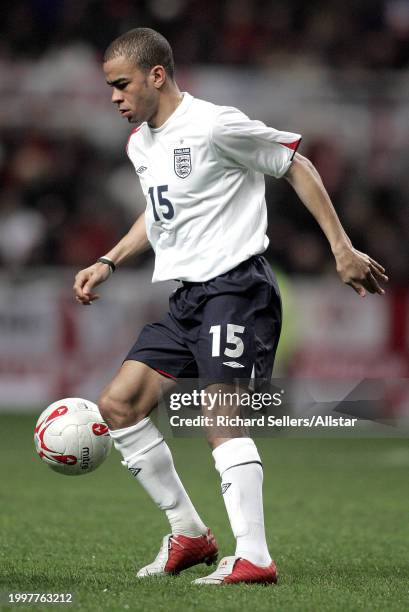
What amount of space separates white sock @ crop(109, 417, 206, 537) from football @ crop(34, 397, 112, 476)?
20 cm

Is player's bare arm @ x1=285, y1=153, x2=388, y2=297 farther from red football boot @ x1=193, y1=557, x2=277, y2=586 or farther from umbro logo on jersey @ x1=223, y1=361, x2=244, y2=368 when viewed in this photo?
red football boot @ x1=193, y1=557, x2=277, y2=586

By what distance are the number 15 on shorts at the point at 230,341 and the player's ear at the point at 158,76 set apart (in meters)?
0.92

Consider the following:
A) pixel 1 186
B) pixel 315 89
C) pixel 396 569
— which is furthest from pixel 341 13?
pixel 396 569

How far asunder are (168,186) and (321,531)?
223 centimetres

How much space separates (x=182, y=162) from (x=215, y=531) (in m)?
2.17

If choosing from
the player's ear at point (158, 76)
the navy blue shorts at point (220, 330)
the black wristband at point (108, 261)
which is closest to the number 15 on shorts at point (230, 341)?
the navy blue shorts at point (220, 330)

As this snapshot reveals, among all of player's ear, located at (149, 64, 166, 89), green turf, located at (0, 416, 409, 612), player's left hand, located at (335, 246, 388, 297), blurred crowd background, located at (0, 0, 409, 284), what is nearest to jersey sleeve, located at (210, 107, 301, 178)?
player's ear, located at (149, 64, 166, 89)

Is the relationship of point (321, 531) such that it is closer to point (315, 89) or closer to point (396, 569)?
point (396, 569)

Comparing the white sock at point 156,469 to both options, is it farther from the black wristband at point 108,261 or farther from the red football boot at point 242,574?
the black wristband at point 108,261

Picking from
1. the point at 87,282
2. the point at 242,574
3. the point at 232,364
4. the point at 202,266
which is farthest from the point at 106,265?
the point at 242,574

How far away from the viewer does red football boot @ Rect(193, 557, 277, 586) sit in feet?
13.6

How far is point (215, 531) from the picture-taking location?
19.1 ft

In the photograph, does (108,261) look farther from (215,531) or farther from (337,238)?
(215,531)

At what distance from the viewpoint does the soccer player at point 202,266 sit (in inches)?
166
